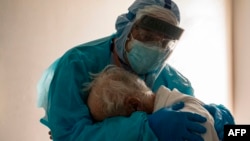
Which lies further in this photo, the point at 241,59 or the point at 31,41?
the point at 241,59

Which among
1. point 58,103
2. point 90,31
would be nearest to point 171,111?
point 58,103

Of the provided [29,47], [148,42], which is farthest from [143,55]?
[29,47]

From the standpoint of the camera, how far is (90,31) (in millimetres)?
1567

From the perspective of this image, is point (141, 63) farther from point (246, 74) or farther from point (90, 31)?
point (246, 74)

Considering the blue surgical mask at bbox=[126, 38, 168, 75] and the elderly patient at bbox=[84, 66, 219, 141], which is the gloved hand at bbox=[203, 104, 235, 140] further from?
the blue surgical mask at bbox=[126, 38, 168, 75]

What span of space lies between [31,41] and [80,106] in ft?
2.14

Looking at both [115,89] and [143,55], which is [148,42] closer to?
[143,55]

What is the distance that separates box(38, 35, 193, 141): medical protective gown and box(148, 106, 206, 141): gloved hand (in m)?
0.03

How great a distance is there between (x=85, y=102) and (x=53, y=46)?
0.65 m

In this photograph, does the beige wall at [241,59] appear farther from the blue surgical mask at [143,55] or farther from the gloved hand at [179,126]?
the gloved hand at [179,126]

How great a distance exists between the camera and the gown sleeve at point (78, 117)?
0.70m

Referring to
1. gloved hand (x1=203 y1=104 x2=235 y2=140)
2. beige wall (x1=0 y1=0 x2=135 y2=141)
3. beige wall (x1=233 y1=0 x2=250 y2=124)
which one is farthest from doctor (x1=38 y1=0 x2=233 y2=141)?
beige wall (x1=233 y1=0 x2=250 y2=124)

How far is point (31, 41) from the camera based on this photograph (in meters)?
1.35

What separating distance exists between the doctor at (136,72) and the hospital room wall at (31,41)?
12.4 inches
